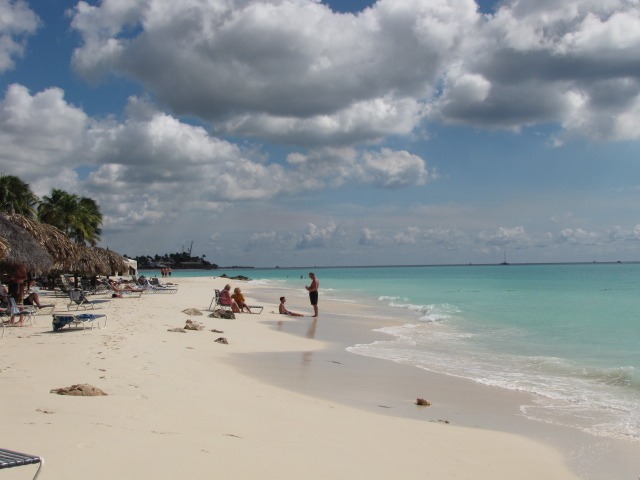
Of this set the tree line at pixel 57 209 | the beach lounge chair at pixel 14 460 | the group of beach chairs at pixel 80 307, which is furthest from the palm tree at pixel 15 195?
the beach lounge chair at pixel 14 460

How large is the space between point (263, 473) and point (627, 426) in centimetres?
482

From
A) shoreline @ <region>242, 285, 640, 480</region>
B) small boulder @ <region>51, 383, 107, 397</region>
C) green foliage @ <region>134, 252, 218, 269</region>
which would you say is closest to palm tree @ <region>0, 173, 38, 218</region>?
shoreline @ <region>242, 285, 640, 480</region>

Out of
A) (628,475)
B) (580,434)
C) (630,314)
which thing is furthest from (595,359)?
(630,314)

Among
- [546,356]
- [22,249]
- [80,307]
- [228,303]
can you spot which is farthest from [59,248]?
[546,356]

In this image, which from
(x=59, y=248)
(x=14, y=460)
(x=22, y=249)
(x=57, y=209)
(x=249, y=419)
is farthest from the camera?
(x=57, y=209)

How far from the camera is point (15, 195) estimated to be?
27422 mm

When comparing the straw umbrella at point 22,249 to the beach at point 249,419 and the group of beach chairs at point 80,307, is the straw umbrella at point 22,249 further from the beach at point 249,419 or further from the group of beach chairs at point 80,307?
the beach at point 249,419

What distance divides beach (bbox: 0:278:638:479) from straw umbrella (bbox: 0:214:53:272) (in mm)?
5308

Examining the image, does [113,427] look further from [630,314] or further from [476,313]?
[630,314]

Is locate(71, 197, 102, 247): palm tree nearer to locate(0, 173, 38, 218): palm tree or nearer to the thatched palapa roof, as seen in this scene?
locate(0, 173, 38, 218): palm tree

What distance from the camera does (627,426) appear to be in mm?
6320

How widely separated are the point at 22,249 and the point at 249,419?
1228 centimetres

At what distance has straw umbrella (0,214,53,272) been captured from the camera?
1457 cm

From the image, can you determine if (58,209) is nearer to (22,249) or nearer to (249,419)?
(22,249)
